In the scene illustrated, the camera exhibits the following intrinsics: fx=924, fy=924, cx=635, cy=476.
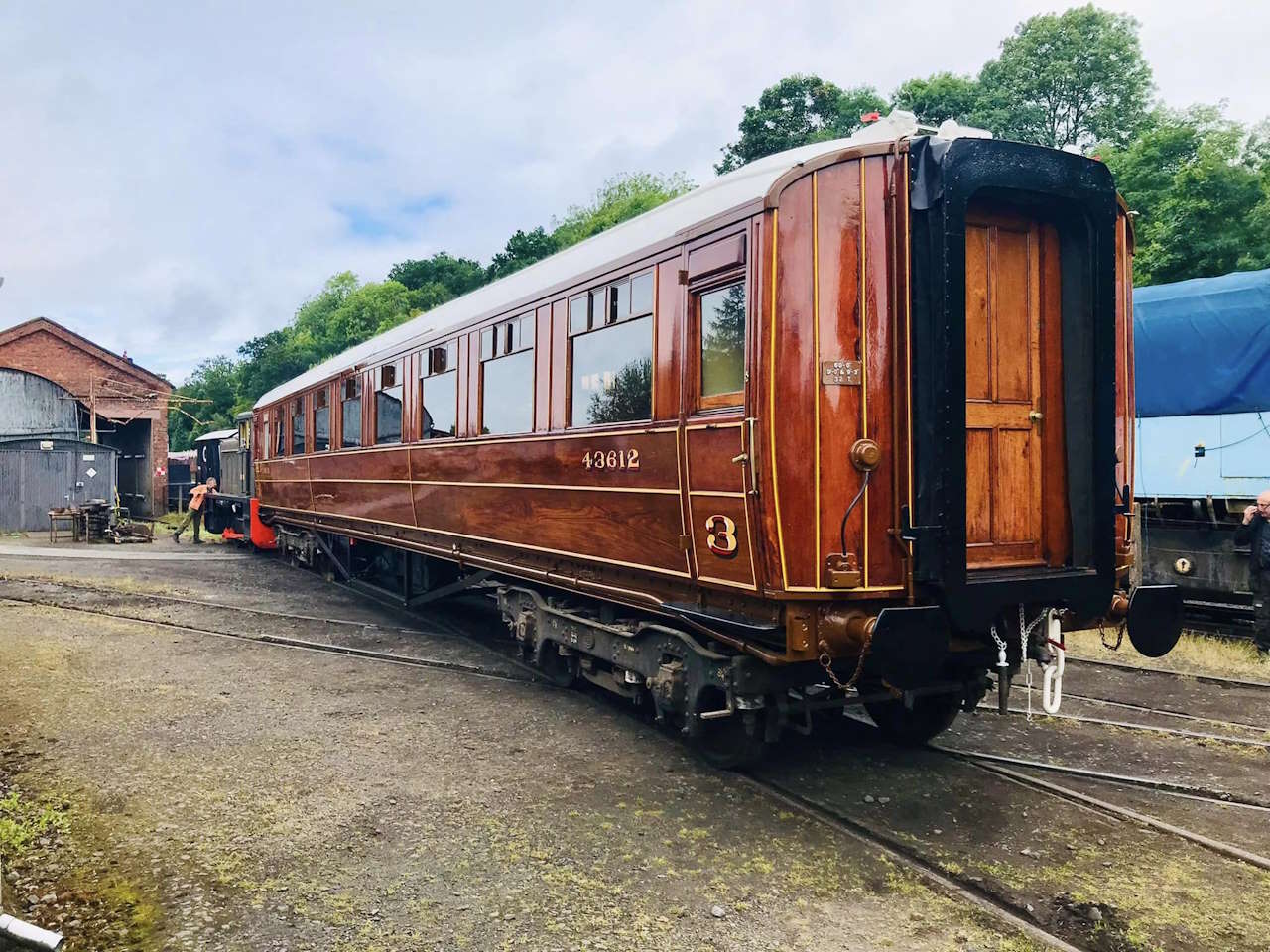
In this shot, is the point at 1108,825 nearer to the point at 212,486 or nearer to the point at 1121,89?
the point at 212,486

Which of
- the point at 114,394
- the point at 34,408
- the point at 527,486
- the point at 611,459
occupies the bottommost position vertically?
the point at 527,486

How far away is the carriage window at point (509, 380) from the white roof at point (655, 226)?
23 cm

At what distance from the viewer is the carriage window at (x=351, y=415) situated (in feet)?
36.5

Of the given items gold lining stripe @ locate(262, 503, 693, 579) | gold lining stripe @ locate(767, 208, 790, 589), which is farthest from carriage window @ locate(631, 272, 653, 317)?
gold lining stripe @ locate(262, 503, 693, 579)

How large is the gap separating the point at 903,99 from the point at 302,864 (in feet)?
153

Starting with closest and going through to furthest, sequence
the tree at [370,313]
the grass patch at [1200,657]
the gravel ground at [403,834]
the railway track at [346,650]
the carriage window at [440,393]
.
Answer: the gravel ground at [403,834] → the grass patch at [1200,657] → the railway track at [346,650] → the carriage window at [440,393] → the tree at [370,313]

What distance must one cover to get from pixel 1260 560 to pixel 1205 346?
2292 millimetres

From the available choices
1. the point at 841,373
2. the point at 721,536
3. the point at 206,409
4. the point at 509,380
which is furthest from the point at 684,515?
the point at 206,409

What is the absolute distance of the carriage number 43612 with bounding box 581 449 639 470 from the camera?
5516 mm

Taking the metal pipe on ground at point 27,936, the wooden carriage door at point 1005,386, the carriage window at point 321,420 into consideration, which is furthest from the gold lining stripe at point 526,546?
the metal pipe on ground at point 27,936

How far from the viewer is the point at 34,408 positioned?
96.3 ft

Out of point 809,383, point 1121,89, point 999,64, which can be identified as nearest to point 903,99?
point 999,64

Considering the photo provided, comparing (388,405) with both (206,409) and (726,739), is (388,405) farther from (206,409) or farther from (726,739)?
(206,409)

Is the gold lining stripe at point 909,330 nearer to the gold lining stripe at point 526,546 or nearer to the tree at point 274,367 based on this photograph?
the gold lining stripe at point 526,546
